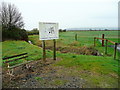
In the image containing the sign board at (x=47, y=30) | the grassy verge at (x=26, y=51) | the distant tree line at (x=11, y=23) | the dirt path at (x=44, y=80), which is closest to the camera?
the dirt path at (x=44, y=80)

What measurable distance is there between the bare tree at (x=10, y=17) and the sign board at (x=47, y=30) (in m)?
18.3

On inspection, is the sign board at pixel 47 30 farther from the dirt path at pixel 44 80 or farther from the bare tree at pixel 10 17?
the bare tree at pixel 10 17

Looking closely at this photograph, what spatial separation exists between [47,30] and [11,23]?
65.8ft

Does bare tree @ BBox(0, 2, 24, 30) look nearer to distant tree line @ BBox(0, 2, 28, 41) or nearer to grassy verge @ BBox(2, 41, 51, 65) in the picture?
distant tree line @ BBox(0, 2, 28, 41)

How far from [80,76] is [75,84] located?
82cm

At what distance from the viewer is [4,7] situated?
84.2ft

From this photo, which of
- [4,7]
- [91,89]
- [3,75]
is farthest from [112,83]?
[4,7]

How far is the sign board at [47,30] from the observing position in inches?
276

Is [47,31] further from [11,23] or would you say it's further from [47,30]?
[11,23]

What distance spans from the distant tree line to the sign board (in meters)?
16.1

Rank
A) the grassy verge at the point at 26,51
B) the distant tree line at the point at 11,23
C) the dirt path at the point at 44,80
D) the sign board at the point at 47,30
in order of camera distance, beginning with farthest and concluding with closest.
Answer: the distant tree line at the point at 11,23 < the grassy verge at the point at 26,51 < the sign board at the point at 47,30 < the dirt path at the point at 44,80

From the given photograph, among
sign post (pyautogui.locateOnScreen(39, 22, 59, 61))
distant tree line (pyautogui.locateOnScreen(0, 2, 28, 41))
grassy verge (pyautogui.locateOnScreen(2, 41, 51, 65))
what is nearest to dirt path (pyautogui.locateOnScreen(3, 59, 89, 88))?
sign post (pyautogui.locateOnScreen(39, 22, 59, 61))

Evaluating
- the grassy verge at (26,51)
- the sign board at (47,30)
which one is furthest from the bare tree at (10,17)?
the sign board at (47,30)

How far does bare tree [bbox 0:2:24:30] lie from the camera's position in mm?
23938
